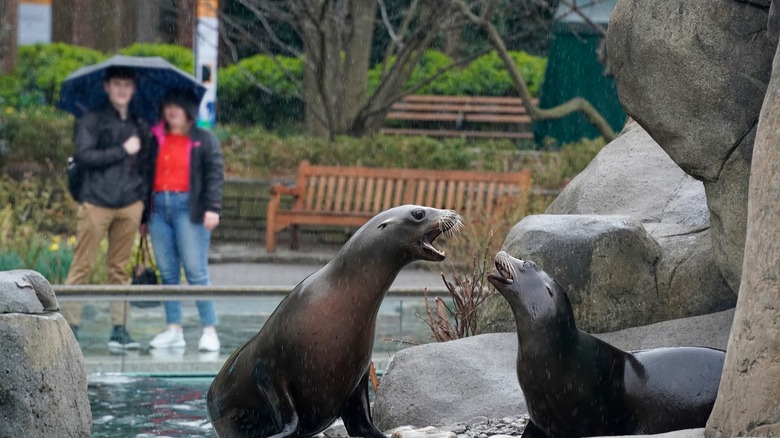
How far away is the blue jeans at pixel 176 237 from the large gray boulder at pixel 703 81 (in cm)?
459

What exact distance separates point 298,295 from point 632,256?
8.06 ft

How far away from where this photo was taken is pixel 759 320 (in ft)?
13.3

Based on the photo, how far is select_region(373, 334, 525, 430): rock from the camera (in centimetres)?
609

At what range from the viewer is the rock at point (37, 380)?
17.0ft

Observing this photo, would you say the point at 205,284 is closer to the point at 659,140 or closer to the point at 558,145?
the point at 659,140

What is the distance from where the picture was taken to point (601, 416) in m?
4.86

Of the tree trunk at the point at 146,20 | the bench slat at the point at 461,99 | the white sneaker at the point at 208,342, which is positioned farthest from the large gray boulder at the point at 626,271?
the tree trunk at the point at 146,20

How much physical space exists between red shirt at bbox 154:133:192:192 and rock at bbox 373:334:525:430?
3.80m

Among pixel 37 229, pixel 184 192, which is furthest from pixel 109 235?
pixel 37 229

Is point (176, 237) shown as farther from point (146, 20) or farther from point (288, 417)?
point (146, 20)

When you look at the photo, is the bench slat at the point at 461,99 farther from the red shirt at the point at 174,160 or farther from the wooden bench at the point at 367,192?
the red shirt at the point at 174,160

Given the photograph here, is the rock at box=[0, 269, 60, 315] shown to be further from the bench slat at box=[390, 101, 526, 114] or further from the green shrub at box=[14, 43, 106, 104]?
the green shrub at box=[14, 43, 106, 104]

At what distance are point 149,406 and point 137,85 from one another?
4.10 metres

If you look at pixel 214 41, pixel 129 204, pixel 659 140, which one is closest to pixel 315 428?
pixel 659 140
